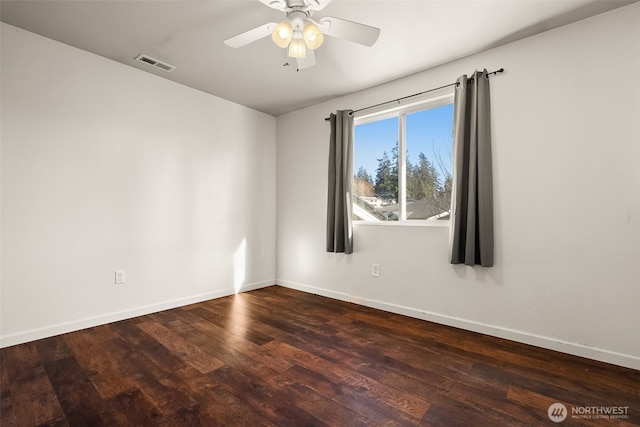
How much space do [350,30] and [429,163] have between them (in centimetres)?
160

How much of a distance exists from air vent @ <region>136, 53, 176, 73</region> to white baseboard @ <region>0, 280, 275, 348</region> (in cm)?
234

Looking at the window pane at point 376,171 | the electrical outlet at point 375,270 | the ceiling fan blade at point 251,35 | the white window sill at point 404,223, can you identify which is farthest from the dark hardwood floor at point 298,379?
the ceiling fan blade at point 251,35

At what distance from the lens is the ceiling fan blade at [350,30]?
168cm

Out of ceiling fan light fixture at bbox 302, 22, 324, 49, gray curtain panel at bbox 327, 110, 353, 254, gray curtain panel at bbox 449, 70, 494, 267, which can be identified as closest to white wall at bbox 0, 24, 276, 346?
gray curtain panel at bbox 327, 110, 353, 254

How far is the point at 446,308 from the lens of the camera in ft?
8.75

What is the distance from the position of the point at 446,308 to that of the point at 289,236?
2.17m

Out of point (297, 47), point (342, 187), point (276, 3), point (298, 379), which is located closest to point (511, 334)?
point (298, 379)

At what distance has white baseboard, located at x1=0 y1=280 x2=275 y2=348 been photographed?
2184 millimetres

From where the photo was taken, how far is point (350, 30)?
1.74 m

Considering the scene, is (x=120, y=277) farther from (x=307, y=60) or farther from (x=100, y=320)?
(x=307, y=60)

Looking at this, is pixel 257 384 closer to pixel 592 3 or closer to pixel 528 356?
pixel 528 356

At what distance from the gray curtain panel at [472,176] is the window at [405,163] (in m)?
0.23

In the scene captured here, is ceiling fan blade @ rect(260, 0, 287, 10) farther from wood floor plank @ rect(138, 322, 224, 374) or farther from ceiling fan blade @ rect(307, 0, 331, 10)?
wood floor plank @ rect(138, 322, 224, 374)

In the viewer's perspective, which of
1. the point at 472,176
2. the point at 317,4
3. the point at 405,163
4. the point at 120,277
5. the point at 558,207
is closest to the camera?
the point at 317,4
